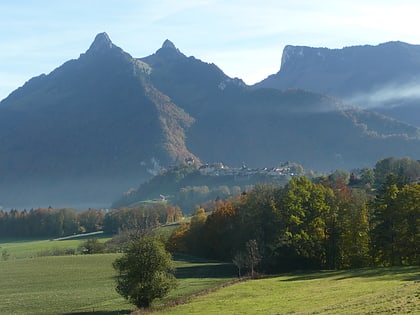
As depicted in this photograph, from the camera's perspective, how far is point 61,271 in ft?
260

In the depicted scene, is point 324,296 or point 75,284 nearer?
point 324,296

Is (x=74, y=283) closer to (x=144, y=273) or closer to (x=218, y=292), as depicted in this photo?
(x=144, y=273)

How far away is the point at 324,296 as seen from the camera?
129 ft

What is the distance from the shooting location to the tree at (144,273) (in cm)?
4902

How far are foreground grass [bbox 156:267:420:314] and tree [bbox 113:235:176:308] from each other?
3.60 metres

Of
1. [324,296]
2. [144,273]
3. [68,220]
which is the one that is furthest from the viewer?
[68,220]

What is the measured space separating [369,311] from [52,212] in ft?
570

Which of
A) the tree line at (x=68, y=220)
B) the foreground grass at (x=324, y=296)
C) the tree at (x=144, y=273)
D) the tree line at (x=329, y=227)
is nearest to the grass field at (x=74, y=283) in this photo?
the tree at (x=144, y=273)

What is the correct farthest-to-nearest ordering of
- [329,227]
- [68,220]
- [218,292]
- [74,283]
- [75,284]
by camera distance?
[68,220] → [329,227] → [74,283] → [75,284] → [218,292]

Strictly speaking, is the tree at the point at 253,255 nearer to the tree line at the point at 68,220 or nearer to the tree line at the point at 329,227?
A: the tree line at the point at 329,227

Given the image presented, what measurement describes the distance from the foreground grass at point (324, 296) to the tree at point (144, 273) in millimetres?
3602

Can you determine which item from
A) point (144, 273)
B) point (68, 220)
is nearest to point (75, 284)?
point (144, 273)

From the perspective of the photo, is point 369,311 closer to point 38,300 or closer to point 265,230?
point 38,300

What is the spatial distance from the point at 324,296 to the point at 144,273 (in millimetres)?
18090
